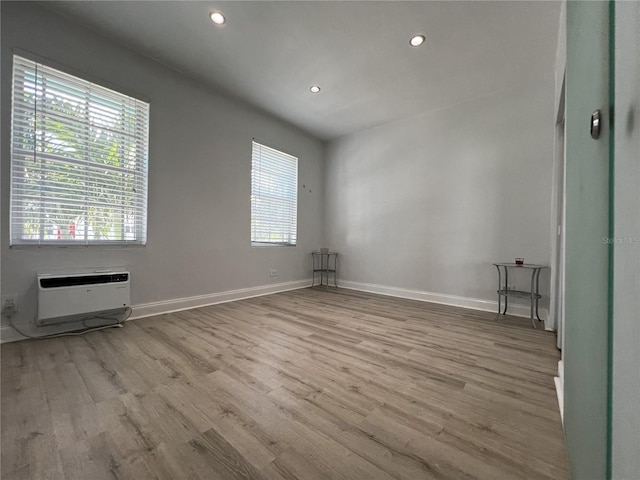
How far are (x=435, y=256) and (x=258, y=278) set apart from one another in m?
2.75

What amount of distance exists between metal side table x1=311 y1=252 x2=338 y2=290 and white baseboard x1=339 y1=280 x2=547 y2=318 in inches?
16.6

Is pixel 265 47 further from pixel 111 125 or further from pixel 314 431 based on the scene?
pixel 314 431

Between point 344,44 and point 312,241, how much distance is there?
10.4ft

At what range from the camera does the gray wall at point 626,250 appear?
1.26 ft

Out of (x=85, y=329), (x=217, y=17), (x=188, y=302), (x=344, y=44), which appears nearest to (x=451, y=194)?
(x=344, y=44)

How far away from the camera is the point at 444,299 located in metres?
3.61

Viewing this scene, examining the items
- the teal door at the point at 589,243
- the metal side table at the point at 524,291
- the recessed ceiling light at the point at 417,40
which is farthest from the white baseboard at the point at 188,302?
the recessed ceiling light at the point at 417,40

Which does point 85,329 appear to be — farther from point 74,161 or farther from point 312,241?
point 312,241

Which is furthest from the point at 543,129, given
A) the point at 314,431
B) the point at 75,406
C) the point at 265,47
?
the point at 75,406

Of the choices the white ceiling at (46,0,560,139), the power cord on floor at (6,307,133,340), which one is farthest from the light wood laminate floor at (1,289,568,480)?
the white ceiling at (46,0,560,139)

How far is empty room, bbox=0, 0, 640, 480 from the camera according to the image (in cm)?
90

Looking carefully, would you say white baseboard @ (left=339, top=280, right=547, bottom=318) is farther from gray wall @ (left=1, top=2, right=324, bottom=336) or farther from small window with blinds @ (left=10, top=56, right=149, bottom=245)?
small window with blinds @ (left=10, top=56, right=149, bottom=245)

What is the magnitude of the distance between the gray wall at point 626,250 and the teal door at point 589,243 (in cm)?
9

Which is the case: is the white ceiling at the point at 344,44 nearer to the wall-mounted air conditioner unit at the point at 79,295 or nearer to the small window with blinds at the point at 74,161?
the small window with blinds at the point at 74,161
